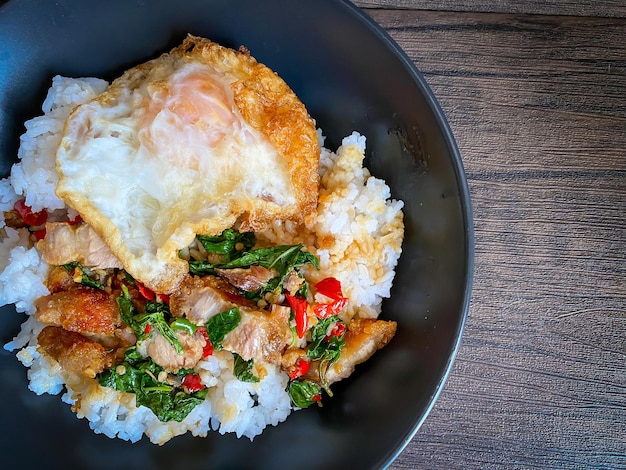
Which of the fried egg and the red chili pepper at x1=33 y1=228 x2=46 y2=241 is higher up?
the fried egg

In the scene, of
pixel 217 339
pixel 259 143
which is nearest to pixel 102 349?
pixel 217 339

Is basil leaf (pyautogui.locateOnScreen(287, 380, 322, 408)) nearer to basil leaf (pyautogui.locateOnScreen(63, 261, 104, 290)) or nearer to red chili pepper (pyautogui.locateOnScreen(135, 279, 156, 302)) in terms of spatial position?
red chili pepper (pyautogui.locateOnScreen(135, 279, 156, 302))

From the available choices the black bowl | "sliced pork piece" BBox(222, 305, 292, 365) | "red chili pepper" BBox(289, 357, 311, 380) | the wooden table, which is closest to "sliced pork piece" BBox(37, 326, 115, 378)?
the black bowl

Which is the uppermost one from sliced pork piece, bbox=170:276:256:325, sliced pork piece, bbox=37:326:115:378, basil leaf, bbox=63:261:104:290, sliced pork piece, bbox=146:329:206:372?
sliced pork piece, bbox=170:276:256:325

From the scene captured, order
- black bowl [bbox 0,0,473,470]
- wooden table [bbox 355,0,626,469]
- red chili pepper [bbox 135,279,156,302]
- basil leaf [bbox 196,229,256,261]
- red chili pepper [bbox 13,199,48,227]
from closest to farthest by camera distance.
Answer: black bowl [bbox 0,0,473,470] → red chili pepper [bbox 135,279,156,302] → basil leaf [bbox 196,229,256,261] → red chili pepper [bbox 13,199,48,227] → wooden table [bbox 355,0,626,469]

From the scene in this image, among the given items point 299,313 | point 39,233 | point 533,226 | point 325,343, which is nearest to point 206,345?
point 299,313

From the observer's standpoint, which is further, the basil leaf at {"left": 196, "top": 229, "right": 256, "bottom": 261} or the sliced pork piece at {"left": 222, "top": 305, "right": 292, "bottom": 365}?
the basil leaf at {"left": 196, "top": 229, "right": 256, "bottom": 261}

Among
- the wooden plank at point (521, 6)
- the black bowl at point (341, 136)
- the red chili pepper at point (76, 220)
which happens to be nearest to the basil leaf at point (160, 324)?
the red chili pepper at point (76, 220)
